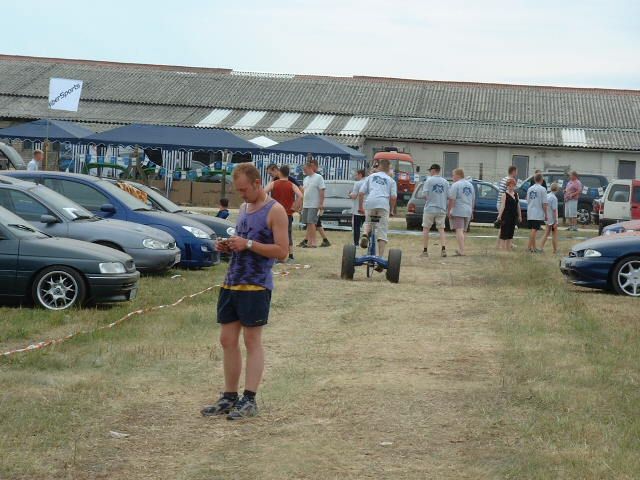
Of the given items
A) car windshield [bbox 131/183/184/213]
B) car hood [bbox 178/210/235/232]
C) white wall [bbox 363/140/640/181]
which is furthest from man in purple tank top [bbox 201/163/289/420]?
white wall [bbox 363/140/640/181]

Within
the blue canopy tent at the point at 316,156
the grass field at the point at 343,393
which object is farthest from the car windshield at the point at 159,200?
the blue canopy tent at the point at 316,156

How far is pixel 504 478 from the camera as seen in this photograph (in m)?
6.46

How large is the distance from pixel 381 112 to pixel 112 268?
4909 centimetres

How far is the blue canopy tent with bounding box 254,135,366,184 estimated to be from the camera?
4259cm

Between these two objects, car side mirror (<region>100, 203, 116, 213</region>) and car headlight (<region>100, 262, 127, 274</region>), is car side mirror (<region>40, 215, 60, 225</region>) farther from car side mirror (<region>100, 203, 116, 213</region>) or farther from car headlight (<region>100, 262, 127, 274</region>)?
car side mirror (<region>100, 203, 116, 213</region>)

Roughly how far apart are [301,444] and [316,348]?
3746 millimetres

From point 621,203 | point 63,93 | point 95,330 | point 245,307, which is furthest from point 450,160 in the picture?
point 245,307

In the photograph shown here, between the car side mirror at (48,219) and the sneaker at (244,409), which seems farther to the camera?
the car side mirror at (48,219)

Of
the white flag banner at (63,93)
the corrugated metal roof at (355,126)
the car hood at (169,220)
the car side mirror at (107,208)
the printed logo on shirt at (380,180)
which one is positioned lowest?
the car hood at (169,220)

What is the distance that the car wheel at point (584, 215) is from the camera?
41.4 metres

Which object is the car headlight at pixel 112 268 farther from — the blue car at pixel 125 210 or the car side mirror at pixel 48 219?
the blue car at pixel 125 210

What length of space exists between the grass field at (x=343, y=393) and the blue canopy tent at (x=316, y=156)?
27859 millimetres

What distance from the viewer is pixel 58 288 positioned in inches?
518

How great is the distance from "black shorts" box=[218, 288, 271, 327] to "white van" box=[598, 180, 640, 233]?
2494 centimetres
